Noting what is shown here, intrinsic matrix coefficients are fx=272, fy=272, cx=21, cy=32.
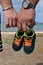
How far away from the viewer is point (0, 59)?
2266 mm

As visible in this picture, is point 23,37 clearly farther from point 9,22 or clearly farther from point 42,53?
point 42,53

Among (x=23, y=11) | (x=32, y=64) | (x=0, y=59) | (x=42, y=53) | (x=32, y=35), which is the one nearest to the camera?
(x=23, y=11)

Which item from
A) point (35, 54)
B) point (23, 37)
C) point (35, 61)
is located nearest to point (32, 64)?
point (35, 61)

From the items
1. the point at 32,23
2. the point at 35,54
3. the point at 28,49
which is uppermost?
the point at 32,23

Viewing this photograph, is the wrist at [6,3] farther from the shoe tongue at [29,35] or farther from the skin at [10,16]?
the shoe tongue at [29,35]

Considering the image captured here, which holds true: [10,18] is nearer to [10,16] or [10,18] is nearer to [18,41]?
[10,16]

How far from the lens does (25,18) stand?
88 cm

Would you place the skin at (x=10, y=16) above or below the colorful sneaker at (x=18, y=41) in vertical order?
above

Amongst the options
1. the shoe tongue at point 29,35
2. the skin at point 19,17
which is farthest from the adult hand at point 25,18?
the shoe tongue at point 29,35

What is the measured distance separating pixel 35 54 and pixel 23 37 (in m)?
1.56

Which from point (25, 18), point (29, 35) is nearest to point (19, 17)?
point (25, 18)

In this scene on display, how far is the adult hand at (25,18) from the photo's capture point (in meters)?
0.88

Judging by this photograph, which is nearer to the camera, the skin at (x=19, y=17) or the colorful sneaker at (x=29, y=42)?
the skin at (x=19, y=17)

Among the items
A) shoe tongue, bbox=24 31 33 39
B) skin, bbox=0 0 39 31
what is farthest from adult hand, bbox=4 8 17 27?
shoe tongue, bbox=24 31 33 39
